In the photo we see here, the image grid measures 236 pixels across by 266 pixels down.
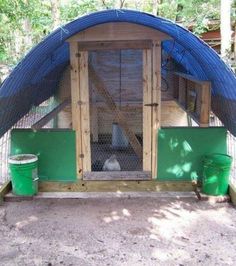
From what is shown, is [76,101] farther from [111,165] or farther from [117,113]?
[111,165]

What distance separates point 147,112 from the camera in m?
5.00

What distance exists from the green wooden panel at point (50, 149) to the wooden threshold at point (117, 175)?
0.26 metres

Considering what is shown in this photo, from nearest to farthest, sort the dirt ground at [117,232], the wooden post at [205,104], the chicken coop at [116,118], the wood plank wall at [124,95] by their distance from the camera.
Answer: the dirt ground at [117,232] < the chicken coop at [116,118] < the wooden post at [205,104] < the wood plank wall at [124,95]

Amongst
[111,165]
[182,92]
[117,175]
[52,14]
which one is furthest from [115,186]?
[52,14]

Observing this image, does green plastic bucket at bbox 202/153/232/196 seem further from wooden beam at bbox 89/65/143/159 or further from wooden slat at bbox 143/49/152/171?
wooden beam at bbox 89/65/143/159

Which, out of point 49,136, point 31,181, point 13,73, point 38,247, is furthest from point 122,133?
point 38,247

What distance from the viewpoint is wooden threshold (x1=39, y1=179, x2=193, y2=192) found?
16.9 feet

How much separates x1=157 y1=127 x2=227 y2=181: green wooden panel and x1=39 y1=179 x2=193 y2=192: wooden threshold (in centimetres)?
10

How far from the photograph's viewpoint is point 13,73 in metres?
4.32

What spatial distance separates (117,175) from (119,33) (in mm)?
2050

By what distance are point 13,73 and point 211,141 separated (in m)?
2.91

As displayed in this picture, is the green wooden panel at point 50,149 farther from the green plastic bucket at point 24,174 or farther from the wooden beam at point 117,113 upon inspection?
the wooden beam at point 117,113

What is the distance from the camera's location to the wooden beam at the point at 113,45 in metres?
4.83

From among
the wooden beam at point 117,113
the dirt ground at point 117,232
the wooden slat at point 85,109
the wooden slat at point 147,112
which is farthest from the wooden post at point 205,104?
the wooden slat at point 85,109
